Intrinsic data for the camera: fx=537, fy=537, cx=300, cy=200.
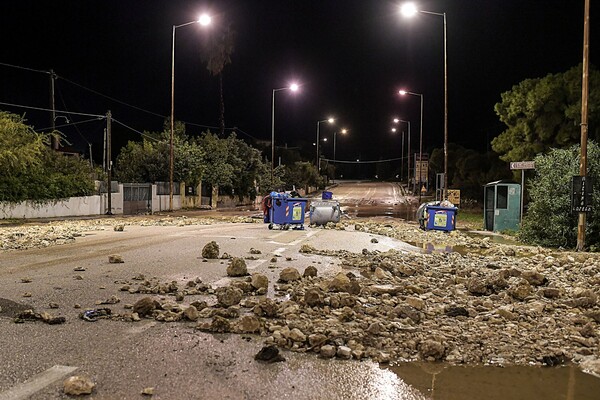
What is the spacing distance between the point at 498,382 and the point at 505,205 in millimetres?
18951

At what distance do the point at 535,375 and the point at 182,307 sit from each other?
382 cm

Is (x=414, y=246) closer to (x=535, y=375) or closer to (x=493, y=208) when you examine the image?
(x=493, y=208)

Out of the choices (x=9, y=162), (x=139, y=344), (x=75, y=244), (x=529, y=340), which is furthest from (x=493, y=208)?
(x=9, y=162)

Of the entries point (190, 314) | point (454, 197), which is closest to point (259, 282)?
point (190, 314)

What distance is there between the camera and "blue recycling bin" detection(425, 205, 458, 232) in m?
20.4

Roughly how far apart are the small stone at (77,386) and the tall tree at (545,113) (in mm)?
30354

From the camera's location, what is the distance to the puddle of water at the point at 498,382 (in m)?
4.15

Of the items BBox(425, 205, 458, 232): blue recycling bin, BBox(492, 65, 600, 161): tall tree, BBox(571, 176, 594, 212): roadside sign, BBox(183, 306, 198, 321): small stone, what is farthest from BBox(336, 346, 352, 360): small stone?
BBox(492, 65, 600, 161): tall tree

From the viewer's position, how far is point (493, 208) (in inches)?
883

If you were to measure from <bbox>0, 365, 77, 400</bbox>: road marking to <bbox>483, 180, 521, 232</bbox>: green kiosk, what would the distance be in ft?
63.0

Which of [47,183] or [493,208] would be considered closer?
[493,208]

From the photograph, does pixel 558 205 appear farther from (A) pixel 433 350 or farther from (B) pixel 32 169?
(B) pixel 32 169

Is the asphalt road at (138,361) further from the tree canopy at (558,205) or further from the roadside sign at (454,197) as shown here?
the roadside sign at (454,197)

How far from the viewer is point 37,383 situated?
4.10m
